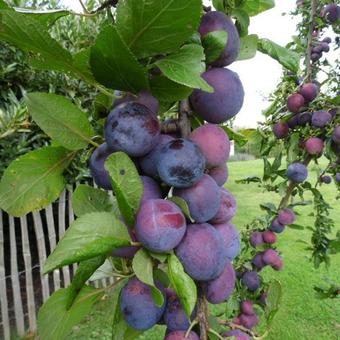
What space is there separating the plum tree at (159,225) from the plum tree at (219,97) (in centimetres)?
15

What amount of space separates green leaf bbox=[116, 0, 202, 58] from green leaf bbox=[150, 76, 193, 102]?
4cm

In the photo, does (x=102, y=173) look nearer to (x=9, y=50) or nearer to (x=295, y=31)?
(x=295, y=31)

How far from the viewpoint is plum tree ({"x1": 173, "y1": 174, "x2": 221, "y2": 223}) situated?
0.51 metres

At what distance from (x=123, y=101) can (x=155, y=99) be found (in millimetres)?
45

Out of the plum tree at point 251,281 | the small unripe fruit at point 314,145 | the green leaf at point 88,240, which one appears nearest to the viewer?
the green leaf at point 88,240

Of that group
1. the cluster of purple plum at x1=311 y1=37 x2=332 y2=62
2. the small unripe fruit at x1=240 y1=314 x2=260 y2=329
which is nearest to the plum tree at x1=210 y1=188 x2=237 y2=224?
the small unripe fruit at x1=240 y1=314 x2=260 y2=329

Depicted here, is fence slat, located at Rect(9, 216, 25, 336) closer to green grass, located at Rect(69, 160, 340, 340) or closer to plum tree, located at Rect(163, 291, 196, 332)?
green grass, located at Rect(69, 160, 340, 340)

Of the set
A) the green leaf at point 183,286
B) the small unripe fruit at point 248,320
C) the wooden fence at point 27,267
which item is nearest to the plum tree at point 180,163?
the green leaf at point 183,286

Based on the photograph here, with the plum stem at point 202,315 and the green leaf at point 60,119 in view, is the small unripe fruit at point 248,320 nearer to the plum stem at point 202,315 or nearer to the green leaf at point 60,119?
the plum stem at point 202,315

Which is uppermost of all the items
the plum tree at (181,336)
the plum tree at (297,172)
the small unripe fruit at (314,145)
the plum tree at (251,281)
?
the plum tree at (181,336)

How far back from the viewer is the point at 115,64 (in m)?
0.45

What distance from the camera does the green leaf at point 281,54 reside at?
24.9 inches

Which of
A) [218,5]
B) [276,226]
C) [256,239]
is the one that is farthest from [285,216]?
[218,5]

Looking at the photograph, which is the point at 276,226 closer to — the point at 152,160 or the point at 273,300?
the point at 273,300
